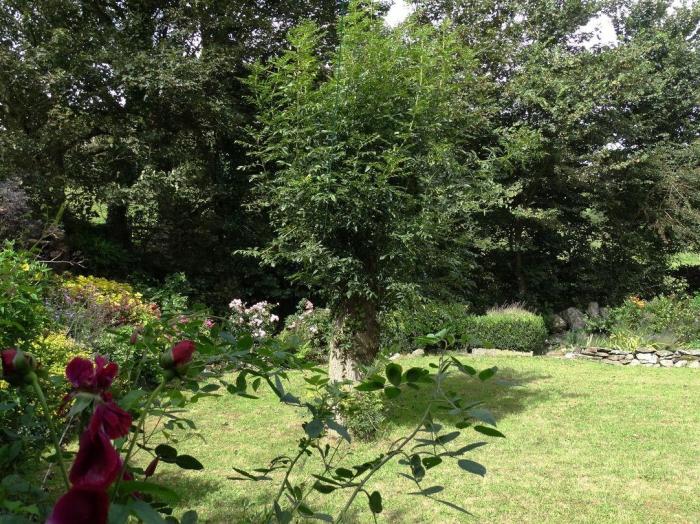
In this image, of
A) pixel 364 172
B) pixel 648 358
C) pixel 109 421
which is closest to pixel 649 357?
pixel 648 358

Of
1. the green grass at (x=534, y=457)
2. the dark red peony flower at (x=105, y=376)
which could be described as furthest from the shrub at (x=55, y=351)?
the dark red peony flower at (x=105, y=376)

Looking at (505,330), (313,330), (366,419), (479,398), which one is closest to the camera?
(366,419)

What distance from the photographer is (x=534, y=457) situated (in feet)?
15.0

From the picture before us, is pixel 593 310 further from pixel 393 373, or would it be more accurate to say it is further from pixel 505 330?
pixel 393 373

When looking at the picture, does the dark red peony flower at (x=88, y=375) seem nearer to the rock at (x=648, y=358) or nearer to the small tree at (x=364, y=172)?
the small tree at (x=364, y=172)

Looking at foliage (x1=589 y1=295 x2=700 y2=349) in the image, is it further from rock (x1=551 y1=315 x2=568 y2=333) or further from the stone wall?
rock (x1=551 y1=315 x2=568 y2=333)

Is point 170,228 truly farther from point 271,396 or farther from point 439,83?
point 439,83

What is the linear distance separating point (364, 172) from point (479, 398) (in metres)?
3.17

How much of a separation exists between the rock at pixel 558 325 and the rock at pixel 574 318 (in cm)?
13

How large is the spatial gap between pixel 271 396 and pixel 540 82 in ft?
27.1

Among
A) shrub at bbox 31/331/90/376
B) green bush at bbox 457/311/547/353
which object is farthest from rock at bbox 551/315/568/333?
shrub at bbox 31/331/90/376

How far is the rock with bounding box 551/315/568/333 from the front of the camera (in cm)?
1159

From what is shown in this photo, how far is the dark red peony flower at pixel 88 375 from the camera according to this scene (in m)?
0.58

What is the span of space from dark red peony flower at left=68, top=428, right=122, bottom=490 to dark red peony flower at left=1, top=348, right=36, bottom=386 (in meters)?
0.17
